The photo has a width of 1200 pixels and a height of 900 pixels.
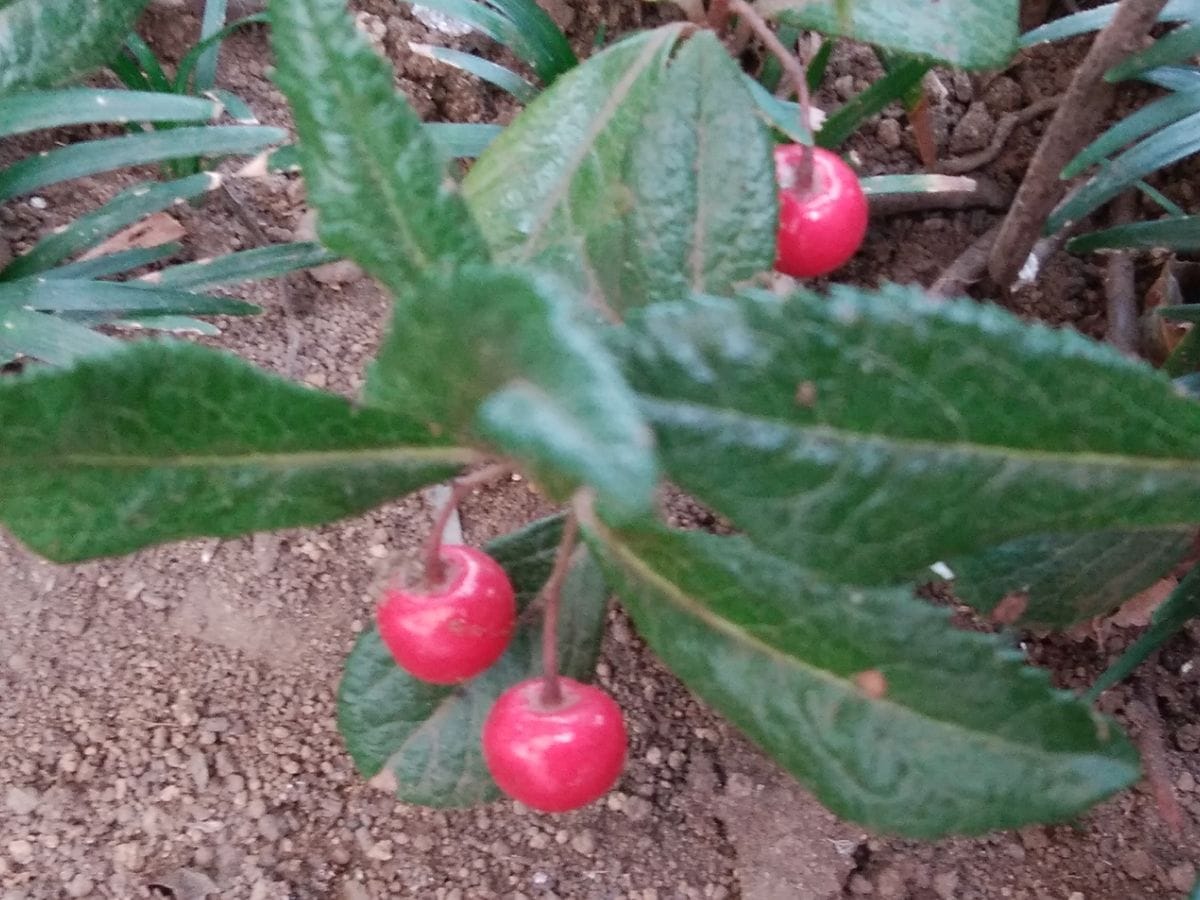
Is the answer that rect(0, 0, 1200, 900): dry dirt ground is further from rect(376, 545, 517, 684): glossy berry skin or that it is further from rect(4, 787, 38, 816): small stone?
rect(376, 545, 517, 684): glossy berry skin

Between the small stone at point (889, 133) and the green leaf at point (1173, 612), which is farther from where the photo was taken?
the small stone at point (889, 133)

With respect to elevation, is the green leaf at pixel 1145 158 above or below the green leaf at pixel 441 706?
above

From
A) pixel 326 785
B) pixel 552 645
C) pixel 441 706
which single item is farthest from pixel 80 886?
pixel 552 645

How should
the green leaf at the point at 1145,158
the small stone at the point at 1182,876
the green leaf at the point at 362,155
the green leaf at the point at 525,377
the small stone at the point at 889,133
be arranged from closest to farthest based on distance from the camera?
the green leaf at the point at 525,377
the green leaf at the point at 362,155
the small stone at the point at 1182,876
the green leaf at the point at 1145,158
the small stone at the point at 889,133

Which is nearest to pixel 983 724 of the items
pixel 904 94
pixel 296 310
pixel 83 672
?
pixel 904 94

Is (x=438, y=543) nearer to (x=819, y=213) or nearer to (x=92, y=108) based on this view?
(x=819, y=213)

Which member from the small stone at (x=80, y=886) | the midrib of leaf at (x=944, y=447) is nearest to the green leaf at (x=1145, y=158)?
the midrib of leaf at (x=944, y=447)

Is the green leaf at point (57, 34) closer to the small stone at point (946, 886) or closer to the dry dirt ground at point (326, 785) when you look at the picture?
the dry dirt ground at point (326, 785)

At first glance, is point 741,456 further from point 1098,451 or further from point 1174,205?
point 1174,205
